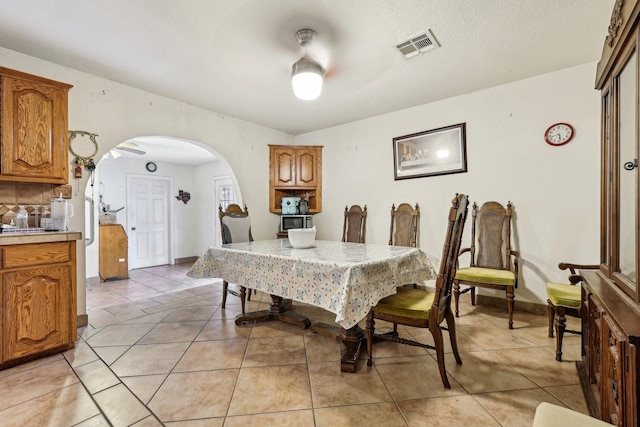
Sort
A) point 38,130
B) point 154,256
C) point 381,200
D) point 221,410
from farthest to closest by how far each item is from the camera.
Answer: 1. point 154,256
2. point 381,200
3. point 38,130
4. point 221,410

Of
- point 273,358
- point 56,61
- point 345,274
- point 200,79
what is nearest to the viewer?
point 345,274

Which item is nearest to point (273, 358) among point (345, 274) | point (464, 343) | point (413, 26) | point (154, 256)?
A: point (345, 274)

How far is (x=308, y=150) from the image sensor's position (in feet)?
15.8

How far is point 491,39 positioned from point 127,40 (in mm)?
2938

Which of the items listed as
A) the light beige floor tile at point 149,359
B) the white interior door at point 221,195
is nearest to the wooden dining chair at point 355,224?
the light beige floor tile at point 149,359

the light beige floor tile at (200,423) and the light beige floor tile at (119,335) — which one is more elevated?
the light beige floor tile at (200,423)

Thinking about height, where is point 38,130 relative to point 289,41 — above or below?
below

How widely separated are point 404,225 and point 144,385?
3.16 metres

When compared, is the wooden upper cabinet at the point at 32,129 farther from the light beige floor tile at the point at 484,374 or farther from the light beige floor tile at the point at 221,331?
the light beige floor tile at the point at 484,374

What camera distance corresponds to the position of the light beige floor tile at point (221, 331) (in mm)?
2473

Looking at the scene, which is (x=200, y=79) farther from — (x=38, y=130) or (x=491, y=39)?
(x=491, y=39)

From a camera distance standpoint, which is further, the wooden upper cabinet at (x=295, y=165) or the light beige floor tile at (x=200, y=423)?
the wooden upper cabinet at (x=295, y=165)

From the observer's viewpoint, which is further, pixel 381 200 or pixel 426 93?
pixel 381 200

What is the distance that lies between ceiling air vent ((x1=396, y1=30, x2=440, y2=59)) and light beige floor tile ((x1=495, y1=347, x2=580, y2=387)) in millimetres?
2484
